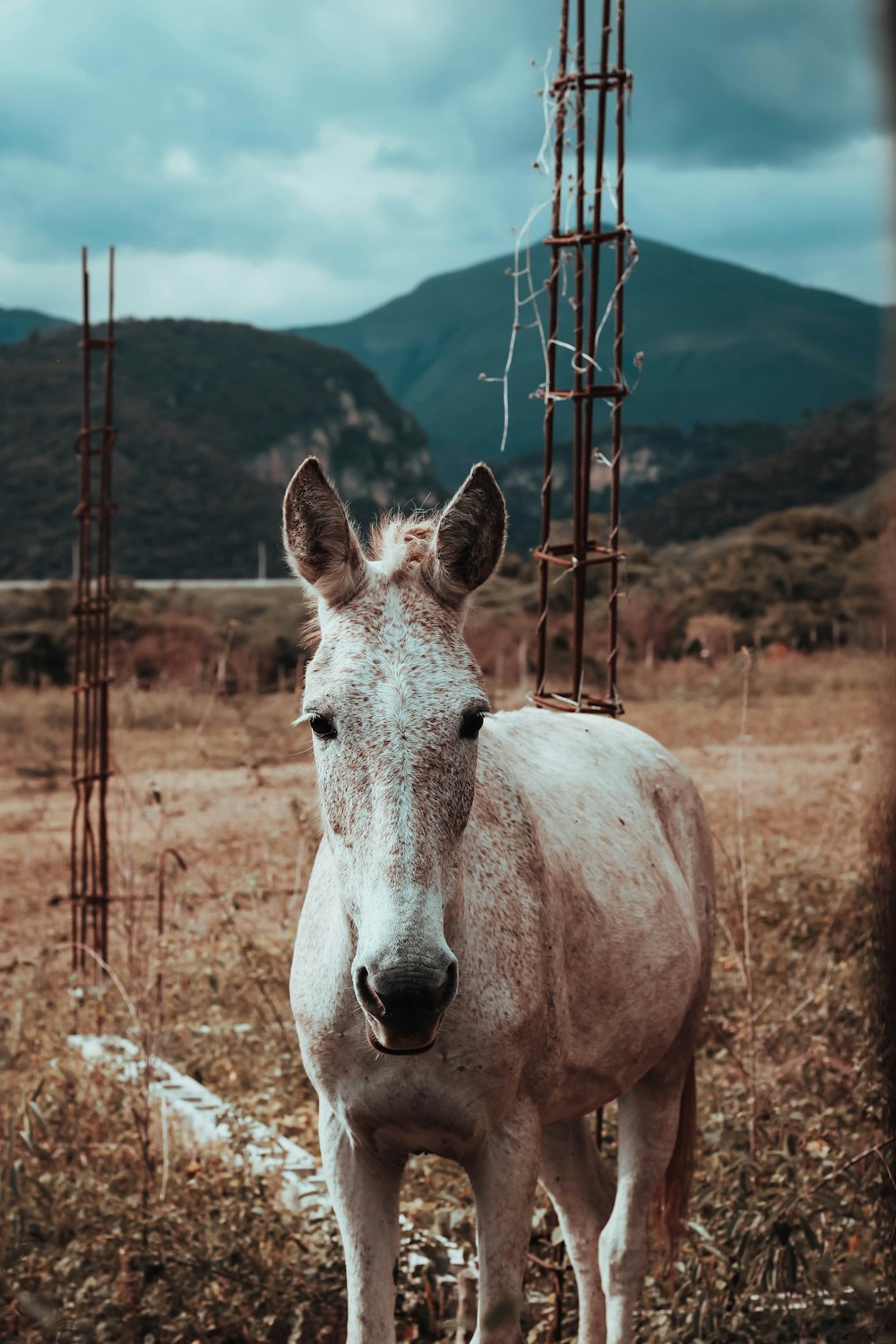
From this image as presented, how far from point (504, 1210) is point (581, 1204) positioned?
0.99 metres

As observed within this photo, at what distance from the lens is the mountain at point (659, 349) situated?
96562 mm

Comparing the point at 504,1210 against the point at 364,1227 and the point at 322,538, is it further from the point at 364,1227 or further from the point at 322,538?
the point at 322,538

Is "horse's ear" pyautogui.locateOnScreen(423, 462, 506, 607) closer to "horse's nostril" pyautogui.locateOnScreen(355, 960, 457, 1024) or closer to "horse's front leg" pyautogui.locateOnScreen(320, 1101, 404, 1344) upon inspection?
"horse's nostril" pyautogui.locateOnScreen(355, 960, 457, 1024)

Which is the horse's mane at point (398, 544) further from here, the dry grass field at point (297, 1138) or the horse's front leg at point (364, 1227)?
the horse's front leg at point (364, 1227)

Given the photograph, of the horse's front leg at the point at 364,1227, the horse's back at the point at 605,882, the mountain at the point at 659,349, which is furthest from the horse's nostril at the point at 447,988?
the mountain at the point at 659,349

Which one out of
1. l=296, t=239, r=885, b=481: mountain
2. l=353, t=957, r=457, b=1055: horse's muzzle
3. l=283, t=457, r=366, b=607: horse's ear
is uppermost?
l=296, t=239, r=885, b=481: mountain

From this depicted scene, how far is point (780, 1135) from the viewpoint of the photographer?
4074mm

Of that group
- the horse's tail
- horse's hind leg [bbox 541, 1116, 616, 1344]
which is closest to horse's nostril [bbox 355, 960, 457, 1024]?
horse's hind leg [bbox 541, 1116, 616, 1344]

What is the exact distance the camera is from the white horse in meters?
2.13

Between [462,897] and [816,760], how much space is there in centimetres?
1064

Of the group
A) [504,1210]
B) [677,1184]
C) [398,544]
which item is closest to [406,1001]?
[504,1210]

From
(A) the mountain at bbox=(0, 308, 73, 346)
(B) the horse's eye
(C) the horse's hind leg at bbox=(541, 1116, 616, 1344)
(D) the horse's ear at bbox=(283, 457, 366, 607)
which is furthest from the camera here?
(A) the mountain at bbox=(0, 308, 73, 346)

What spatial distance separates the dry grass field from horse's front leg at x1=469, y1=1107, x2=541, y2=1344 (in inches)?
15.0

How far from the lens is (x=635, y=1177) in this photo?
3316mm
